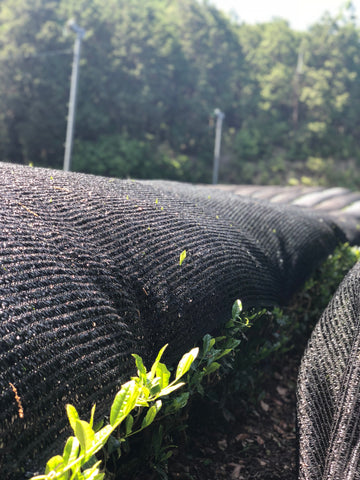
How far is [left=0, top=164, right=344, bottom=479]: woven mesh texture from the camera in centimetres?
93

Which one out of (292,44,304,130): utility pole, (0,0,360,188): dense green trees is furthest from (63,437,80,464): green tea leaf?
(292,44,304,130): utility pole

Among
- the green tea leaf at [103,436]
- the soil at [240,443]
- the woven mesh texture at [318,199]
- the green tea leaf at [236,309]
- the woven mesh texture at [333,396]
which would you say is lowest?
the soil at [240,443]

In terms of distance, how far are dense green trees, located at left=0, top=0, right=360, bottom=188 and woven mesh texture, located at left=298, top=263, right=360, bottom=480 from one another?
2539 centimetres

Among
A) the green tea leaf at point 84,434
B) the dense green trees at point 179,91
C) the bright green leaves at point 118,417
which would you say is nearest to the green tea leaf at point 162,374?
the bright green leaves at point 118,417

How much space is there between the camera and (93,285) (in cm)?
121

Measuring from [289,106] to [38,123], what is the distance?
2017 cm

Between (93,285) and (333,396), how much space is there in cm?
89

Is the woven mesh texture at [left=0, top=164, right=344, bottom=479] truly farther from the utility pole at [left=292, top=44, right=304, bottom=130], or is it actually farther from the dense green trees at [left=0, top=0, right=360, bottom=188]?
the utility pole at [left=292, top=44, right=304, bottom=130]

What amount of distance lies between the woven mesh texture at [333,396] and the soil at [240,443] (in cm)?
12

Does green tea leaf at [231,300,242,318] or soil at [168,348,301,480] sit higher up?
green tea leaf at [231,300,242,318]

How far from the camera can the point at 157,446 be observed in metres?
1.41

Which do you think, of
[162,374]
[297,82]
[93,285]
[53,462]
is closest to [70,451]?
[53,462]

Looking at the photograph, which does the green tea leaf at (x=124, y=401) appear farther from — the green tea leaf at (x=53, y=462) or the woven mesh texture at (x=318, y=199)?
the woven mesh texture at (x=318, y=199)

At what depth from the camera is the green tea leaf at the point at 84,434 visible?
0.77 meters
